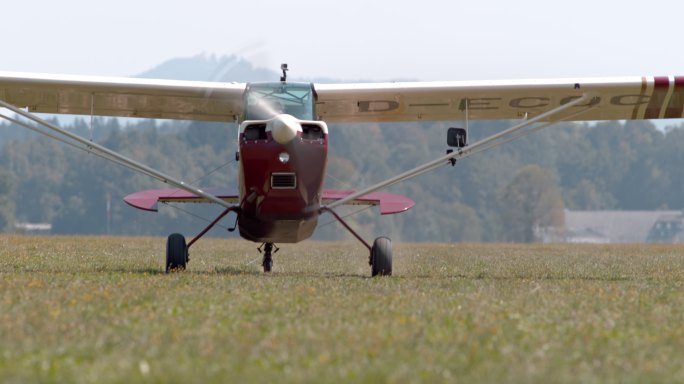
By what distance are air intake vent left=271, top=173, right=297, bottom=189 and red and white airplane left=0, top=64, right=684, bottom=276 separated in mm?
15

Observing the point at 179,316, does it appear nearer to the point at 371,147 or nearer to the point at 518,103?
the point at 518,103

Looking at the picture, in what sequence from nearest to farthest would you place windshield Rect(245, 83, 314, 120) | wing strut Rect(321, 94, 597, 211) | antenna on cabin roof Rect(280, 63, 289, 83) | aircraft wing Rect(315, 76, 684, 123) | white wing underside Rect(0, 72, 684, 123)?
windshield Rect(245, 83, 314, 120), wing strut Rect(321, 94, 597, 211), antenna on cabin roof Rect(280, 63, 289, 83), white wing underside Rect(0, 72, 684, 123), aircraft wing Rect(315, 76, 684, 123)

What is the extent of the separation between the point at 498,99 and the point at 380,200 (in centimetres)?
236

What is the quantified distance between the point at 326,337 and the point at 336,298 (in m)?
3.10

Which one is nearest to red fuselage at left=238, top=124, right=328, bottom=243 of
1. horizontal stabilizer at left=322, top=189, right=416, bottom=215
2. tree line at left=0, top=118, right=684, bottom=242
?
horizontal stabilizer at left=322, top=189, right=416, bottom=215

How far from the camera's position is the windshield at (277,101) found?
1573 centimetres

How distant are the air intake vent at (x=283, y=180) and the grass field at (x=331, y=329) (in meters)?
1.23

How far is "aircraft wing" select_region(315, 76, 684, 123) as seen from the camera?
18.1 m

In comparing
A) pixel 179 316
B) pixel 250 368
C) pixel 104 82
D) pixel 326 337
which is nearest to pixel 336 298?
pixel 179 316

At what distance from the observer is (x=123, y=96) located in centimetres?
1861

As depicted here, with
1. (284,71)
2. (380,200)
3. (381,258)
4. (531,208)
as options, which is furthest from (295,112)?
(531,208)

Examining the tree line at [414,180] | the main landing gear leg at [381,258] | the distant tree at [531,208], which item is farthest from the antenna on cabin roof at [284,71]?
the distant tree at [531,208]

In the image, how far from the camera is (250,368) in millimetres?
7324

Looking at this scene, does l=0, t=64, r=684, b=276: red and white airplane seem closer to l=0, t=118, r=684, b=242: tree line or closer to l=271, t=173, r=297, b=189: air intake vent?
l=271, t=173, r=297, b=189: air intake vent
